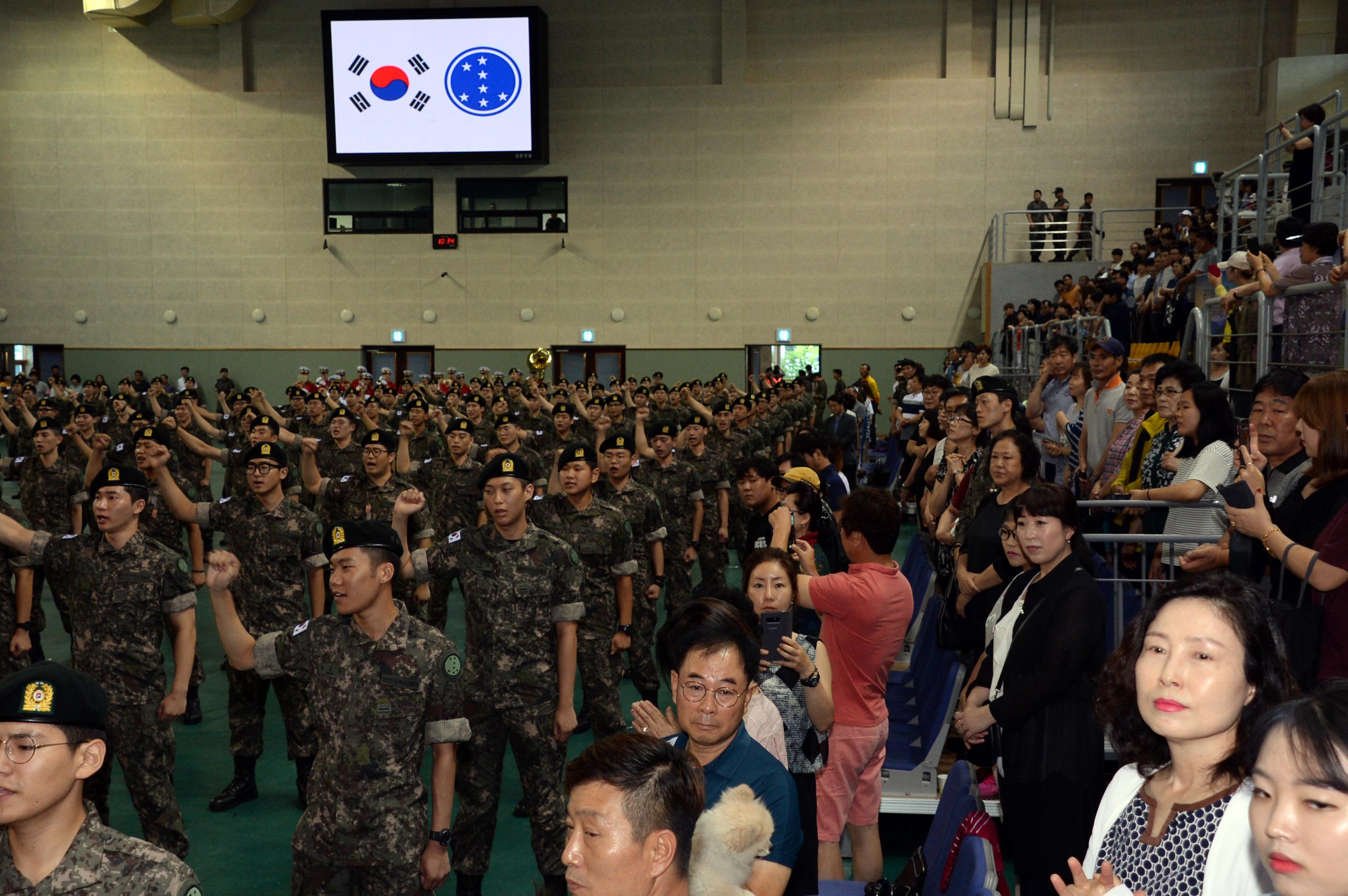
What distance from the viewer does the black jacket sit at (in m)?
3.38

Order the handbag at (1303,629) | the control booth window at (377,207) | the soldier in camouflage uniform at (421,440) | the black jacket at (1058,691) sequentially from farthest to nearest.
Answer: the control booth window at (377,207) < the soldier in camouflage uniform at (421,440) < the black jacket at (1058,691) < the handbag at (1303,629)

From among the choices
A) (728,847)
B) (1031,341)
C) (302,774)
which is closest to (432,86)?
(1031,341)

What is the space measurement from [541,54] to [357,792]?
2118cm

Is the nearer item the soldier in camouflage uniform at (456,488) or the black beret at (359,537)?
the black beret at (359,537)

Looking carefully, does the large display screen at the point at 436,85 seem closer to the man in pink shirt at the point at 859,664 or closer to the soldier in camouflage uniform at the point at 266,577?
the soldier in camouflage uniform at the point at 266,577

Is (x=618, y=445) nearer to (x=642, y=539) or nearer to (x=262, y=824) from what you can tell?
(x=642, y=539)

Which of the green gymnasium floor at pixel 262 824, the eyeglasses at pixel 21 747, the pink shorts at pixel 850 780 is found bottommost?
the green gymnasium floor at pixel 262 824

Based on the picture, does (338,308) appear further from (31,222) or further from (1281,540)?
(1281,540)

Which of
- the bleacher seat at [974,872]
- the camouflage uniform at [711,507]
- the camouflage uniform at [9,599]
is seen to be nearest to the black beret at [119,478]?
the camouflage uniform at [9,599]

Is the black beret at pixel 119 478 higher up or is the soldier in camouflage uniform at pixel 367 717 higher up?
the black beret at pixel 119 478

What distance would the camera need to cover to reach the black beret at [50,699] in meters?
2.39

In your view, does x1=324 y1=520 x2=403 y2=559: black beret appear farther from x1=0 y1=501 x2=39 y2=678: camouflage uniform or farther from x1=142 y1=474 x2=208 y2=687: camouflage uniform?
x1=142 y1=474 x2=208 y2=687: camouflage uniform

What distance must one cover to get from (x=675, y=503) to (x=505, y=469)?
15.1 ft

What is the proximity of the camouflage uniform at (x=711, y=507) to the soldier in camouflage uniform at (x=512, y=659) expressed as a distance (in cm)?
421
